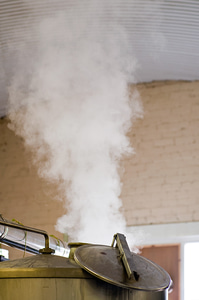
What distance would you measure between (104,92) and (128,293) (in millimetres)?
4182

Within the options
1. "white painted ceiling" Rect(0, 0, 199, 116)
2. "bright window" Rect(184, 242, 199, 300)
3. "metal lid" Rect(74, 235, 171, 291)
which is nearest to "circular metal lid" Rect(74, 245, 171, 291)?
"metal lid" Rect(74, 235, 171, 291)

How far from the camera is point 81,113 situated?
6.50 meters

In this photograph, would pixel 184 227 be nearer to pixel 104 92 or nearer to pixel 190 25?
pixel 104 92

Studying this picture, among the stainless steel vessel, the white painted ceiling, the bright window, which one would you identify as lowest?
the stainless steel vessel

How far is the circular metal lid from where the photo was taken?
2367 mm

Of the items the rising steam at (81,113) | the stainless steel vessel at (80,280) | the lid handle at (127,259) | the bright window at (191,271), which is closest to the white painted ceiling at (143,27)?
the rising steam at (81,113)

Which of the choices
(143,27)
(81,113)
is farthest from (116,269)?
(81,113)

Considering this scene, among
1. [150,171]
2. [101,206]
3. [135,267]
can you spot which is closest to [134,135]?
[150,171]

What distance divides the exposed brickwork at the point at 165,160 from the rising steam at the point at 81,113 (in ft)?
0.55

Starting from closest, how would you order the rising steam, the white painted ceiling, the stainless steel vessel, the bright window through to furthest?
the stainless steel vessel < the white painted ceiling < the rising steam < the bright window

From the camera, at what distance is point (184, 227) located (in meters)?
6.07

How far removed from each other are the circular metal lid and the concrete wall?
3.59 metres

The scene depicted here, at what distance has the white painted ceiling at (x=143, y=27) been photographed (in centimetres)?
521

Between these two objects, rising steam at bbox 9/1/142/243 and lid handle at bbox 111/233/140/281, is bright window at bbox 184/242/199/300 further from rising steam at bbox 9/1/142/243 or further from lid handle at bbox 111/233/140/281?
lid handle at bbox 111/233/140/281
